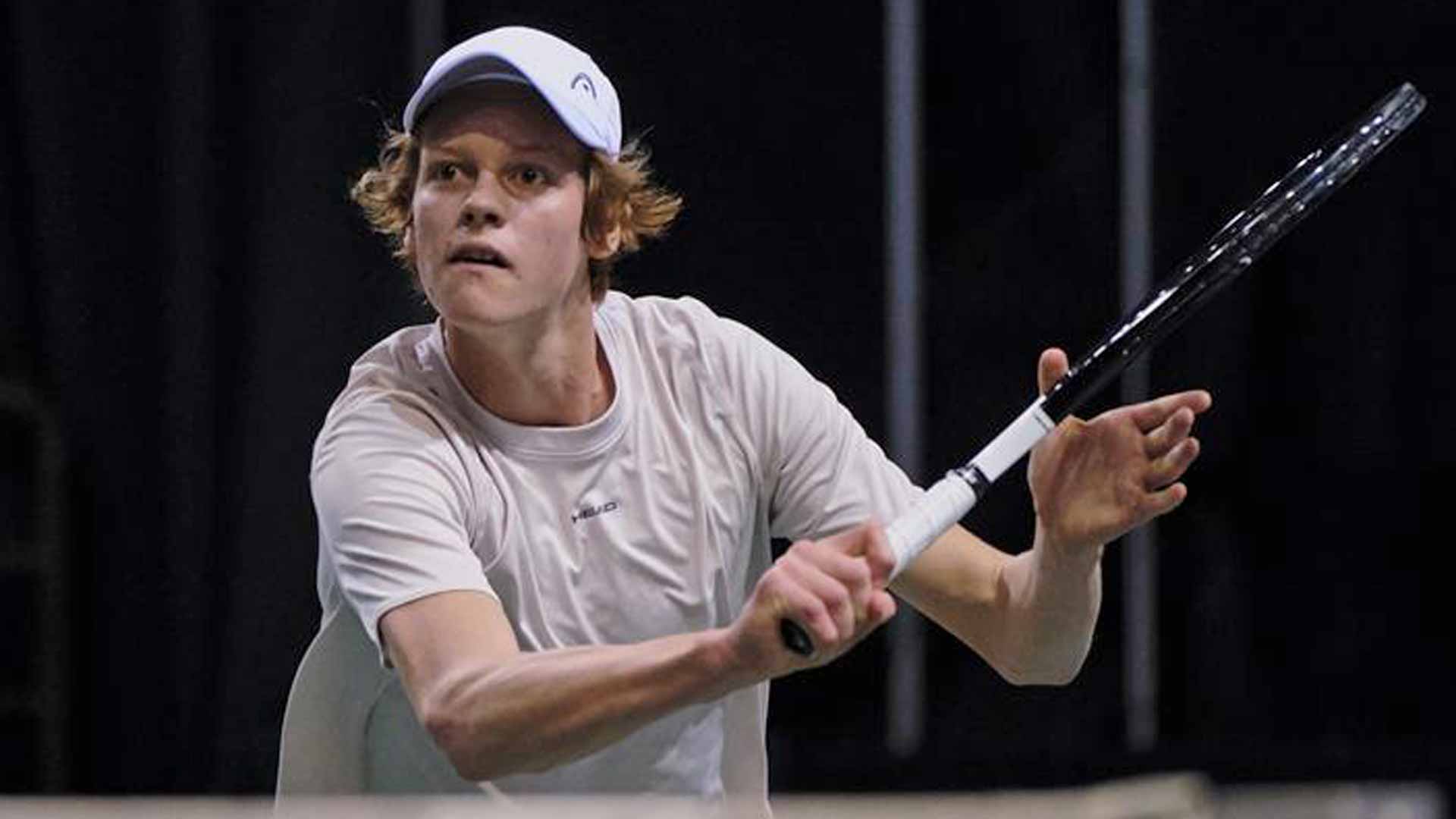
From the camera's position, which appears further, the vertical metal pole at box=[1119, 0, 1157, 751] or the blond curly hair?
the vertical metal pole at box=[1119, 0, 1157, 751]

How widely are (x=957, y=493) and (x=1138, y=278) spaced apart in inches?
75.6

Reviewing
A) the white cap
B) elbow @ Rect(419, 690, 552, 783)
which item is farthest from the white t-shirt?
the white cap

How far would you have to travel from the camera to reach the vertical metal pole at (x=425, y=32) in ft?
14.7

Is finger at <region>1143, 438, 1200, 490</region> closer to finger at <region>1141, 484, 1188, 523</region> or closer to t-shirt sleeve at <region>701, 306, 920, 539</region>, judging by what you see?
finger at <region>1141, 484, 1188, 523</region>

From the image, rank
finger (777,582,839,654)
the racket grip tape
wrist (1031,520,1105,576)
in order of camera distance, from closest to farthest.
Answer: finger (777,582,839,654) → the racket grip tape → wrist (1031,520,1105,576)

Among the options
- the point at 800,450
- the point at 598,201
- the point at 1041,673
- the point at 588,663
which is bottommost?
the point at 1041,673

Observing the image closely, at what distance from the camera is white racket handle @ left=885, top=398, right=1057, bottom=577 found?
253 cm

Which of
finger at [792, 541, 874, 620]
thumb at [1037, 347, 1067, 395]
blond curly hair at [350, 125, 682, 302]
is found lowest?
finger at [792, 541, 874, 620]

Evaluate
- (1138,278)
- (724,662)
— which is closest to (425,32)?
(1138,278)

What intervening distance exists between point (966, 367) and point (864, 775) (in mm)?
849

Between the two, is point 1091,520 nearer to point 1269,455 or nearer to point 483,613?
point 483,613

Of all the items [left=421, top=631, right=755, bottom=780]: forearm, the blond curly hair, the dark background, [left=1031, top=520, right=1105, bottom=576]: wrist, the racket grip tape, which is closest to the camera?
[left=421, top=631, right=755, bottom=780]: forearm

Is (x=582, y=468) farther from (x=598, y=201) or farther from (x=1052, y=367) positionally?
(x=1052, y=367)

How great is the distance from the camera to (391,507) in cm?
258
